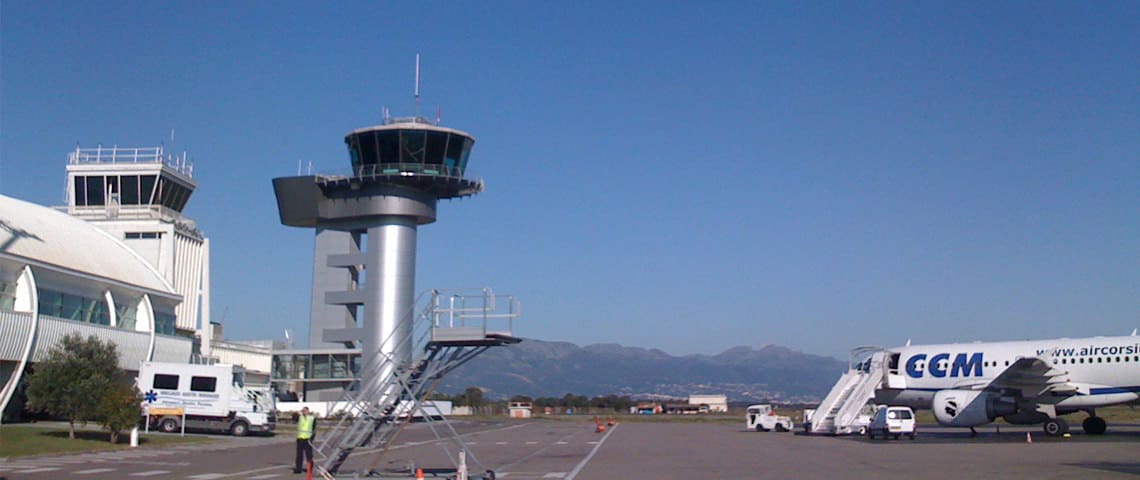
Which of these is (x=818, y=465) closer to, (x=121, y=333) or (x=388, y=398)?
(x=388, y=398)

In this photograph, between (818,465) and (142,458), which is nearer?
(818,465)

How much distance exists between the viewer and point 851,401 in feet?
144

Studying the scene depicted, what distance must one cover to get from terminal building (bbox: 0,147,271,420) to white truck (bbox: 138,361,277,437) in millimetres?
5332

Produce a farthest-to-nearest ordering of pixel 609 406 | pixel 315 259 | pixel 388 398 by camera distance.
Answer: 1. pixel 609 406
2. pixel 315 259
3. pixel 388 398

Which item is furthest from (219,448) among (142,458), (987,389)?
(987,389)

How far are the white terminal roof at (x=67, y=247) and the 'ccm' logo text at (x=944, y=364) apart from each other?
124 feet

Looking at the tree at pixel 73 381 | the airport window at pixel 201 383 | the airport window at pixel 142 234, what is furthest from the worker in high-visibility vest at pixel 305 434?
the airport window at pixel 142 234

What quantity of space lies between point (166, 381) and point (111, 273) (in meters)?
11.6

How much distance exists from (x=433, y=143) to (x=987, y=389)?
38.6 metres

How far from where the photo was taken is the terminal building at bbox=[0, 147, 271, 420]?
4112 cm

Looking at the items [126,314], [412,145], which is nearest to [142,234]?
[126,314]

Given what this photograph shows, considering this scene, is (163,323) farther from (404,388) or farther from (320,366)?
(404,388)

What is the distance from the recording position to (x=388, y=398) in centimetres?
2052

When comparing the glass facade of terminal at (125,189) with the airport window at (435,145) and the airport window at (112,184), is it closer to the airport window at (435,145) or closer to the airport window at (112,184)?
the airport window at (112,184)
